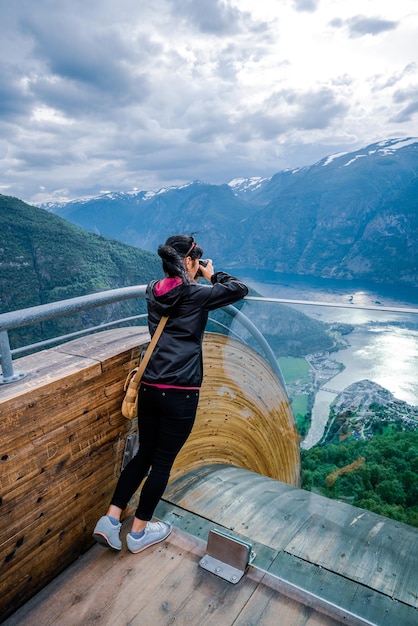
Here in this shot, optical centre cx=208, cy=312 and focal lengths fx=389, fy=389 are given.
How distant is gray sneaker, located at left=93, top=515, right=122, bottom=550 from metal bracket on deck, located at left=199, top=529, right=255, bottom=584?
0.42 meters

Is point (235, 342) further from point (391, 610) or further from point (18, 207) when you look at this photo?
point (18, 207)

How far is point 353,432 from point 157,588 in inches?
64.0

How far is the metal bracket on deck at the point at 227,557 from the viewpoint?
5.96ft

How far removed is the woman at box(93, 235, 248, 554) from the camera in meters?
1.79

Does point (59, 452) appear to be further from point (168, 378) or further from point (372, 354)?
point (372, 354)

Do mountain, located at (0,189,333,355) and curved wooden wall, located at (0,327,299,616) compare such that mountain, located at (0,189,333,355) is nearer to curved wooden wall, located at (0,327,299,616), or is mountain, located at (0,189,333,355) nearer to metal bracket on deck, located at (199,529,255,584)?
curved wooden wall, located at (0,327,299,616)

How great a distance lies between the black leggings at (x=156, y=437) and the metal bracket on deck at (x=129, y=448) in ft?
0.84

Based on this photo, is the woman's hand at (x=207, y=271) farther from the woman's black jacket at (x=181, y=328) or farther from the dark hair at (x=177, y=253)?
the woman's black jacket at (x=181, y=328)

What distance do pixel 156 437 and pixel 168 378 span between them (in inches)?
13.7

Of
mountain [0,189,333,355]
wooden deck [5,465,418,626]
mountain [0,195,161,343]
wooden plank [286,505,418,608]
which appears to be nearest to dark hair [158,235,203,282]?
wooden deck [5,465,418,626]

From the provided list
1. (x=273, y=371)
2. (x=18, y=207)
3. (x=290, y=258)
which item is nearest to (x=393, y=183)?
(x=290, y=258)

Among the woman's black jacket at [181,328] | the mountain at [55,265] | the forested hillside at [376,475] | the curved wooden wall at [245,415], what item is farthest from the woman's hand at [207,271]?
the mountain at [55,265]

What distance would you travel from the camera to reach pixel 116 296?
232 centimetres

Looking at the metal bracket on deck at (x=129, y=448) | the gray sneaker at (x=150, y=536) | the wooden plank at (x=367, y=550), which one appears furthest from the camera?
the metal bracket on deck at (x=129, y=448)
